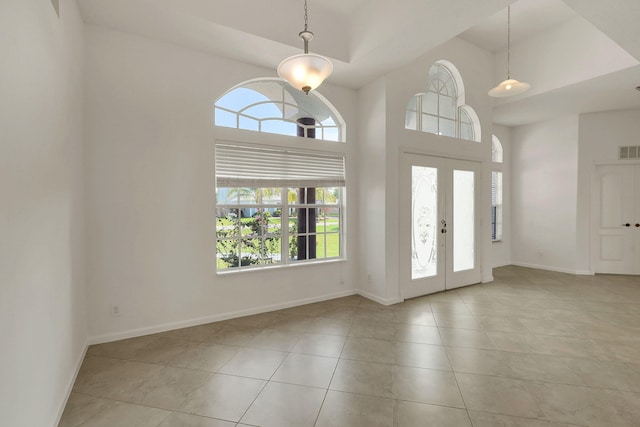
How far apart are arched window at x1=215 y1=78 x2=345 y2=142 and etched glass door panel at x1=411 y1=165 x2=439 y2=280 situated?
140 centimetres

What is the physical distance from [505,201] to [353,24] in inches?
217

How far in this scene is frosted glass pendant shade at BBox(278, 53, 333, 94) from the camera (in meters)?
2.13

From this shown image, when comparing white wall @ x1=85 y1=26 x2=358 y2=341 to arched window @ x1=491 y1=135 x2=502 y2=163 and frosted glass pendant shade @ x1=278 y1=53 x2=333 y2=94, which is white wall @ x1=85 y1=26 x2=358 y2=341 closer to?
frosted glass pendant shade @ x1=278 y1=53 x2=333 y2=94

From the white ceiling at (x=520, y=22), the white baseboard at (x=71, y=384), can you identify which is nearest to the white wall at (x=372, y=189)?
the white ceiling at (x=520, y=22)

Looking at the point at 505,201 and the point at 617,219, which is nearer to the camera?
the point at 617,219

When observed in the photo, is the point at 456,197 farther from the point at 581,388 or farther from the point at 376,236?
the point at 581,388

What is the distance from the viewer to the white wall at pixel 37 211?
132cm

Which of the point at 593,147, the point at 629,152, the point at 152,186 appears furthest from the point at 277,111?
the point at 629,152

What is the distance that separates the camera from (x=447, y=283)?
479 cm

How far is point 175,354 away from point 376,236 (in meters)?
2.86

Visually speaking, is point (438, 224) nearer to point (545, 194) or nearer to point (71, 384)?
point (545, 194)

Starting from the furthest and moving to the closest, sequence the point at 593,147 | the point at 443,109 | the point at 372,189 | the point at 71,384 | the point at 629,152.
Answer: the point at 593,147 → the point at 629,152 → the point at 443,109 → the point at 372,189 → the point at 71,384

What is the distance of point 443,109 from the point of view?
4.84 meters

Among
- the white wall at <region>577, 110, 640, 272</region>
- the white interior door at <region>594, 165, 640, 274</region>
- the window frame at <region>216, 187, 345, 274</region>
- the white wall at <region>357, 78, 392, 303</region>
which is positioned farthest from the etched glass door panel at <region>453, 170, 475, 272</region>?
the white interior door at <region>594, 165, 640, 274</region>
